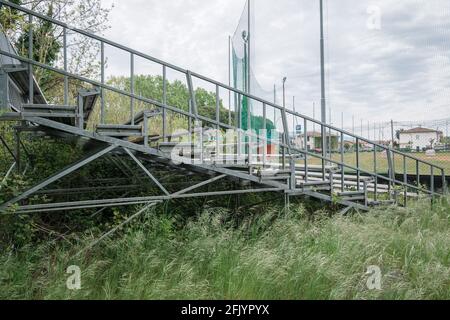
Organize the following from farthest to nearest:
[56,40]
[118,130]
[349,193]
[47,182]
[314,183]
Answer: [56,40] < [349,193] < [314,183] < [118,130] < [47,182]

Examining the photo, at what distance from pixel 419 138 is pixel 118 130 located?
9.44m

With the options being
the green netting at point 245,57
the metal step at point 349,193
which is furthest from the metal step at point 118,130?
the green netting at point 245,57

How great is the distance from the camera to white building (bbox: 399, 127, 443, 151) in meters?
9.97

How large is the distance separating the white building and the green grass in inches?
214

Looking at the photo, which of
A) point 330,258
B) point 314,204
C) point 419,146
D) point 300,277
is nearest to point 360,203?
point 314,204

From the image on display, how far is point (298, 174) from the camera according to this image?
7469 mm

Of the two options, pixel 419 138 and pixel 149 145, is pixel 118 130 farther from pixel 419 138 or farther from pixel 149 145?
pixel 419 138

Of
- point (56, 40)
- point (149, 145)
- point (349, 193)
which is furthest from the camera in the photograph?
point (56, 40)

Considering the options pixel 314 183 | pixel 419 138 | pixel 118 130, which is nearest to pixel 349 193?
pixel 314 183

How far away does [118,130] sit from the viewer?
14.6 ft

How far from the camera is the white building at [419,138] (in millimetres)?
9973

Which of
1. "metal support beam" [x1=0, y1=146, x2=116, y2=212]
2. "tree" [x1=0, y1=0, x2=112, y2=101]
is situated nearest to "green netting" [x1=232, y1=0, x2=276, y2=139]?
"tree" [x1=0, y1=0, x2=112, y2=101]
